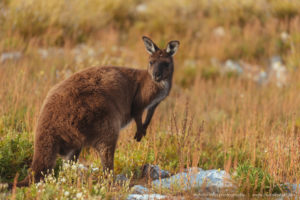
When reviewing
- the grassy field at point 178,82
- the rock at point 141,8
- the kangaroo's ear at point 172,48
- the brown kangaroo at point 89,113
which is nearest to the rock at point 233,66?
the grassy field at point 178,82

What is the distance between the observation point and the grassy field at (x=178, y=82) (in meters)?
5.32

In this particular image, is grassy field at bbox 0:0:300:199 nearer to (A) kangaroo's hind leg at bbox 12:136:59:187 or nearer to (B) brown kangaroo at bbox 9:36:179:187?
(A) kangaroo's hind leg at bbox 12:136:59:187

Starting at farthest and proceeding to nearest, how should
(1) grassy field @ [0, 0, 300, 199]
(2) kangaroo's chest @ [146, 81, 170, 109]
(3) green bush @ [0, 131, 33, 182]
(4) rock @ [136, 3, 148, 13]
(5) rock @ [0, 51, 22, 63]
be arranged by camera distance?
(4) rock @ [136, 3, 148, 13], (5) rock @ [0, 51, 22, 63], (2) kangaroo's chest @ [146, 81, 170, 109], (1) grassy field @ [0, 0, 300, 199], (3) green bush @ [0, 131, 33, 182]

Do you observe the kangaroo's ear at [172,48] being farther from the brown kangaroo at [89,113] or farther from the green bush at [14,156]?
the green bush at [14,156]

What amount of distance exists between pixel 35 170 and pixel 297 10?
568 inches

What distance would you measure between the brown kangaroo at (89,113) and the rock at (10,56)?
5.40 meters

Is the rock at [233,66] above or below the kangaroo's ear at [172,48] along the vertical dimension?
above

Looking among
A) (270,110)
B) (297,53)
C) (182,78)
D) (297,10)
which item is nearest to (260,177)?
(270,110)

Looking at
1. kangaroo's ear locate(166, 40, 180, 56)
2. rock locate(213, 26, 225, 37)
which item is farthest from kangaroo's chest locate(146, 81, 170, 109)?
rock locate(213, 26, 225, 37)

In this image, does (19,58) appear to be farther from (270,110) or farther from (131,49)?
(270,110)

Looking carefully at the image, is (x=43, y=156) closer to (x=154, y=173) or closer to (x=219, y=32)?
(x=154, y=173)

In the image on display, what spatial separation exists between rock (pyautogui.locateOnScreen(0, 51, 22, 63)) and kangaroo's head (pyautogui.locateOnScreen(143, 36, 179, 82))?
5.29 m

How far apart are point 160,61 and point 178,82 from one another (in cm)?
673

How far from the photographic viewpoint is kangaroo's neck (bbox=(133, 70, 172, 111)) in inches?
222
